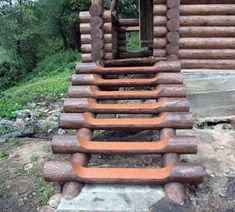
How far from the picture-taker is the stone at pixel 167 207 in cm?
338

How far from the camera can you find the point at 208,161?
4512 millimetres

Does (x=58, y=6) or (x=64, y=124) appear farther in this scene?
(x=58, y=6)

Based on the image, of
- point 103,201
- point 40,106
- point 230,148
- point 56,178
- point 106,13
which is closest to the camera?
point 103,201

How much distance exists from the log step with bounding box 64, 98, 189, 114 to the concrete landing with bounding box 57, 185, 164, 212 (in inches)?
47.9

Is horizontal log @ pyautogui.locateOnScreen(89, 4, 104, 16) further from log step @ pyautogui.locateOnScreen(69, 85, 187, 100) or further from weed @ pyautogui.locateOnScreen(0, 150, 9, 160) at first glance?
weed @ pyautogui.locateOnScreen(0, 150, 9, 160)

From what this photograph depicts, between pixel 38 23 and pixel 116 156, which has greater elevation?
pixel 38 23

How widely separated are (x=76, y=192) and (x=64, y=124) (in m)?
1.07

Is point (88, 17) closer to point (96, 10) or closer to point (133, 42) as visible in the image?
point (96, 10)

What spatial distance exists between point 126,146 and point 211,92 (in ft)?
8.27

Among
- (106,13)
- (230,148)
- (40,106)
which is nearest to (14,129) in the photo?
(40,106)

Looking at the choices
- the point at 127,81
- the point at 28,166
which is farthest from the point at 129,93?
the point at 28,166

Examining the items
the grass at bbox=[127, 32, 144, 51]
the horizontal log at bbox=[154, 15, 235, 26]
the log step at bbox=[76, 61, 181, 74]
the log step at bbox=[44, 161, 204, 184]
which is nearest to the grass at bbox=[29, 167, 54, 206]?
the log step at bbox=[44, 161, 204, 184]

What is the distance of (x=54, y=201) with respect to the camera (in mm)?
3773

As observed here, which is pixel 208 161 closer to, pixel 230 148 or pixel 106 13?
pixel 230 148
